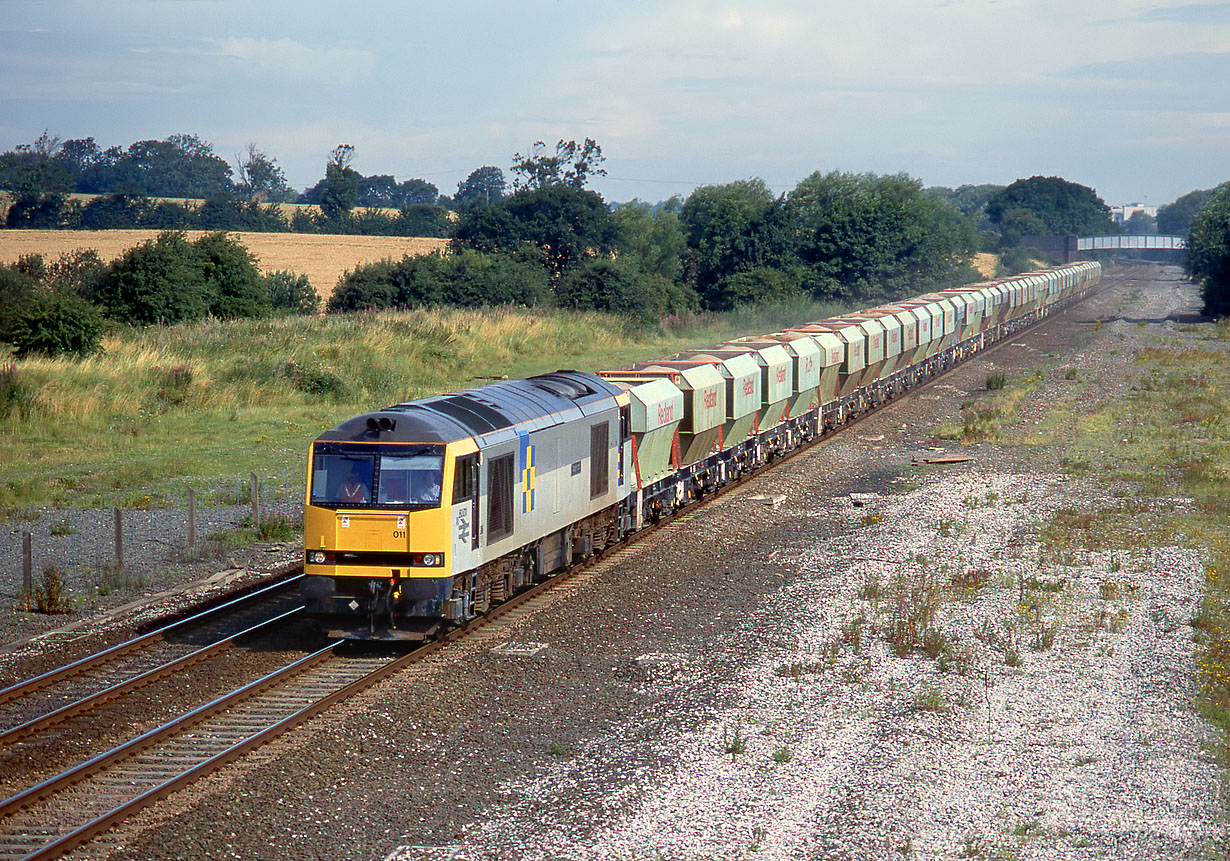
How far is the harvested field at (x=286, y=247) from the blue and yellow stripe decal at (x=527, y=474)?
57.3 m

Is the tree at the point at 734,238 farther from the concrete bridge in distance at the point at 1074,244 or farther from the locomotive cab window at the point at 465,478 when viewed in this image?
the concrete bridge in distance at the point at 1074,244

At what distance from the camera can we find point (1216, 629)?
648 inches

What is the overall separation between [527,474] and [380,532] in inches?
114

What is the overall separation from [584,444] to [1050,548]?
892 cm

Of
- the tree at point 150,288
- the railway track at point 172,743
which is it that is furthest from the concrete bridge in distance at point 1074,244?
the railway track at point 172,743

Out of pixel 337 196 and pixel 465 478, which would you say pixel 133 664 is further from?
pixel 337 196

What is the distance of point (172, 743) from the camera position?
12617 mm

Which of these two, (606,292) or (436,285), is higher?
(436,285)

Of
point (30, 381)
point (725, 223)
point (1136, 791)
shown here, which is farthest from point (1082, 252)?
point (1136, 791)

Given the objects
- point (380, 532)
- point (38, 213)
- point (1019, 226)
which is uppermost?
point (1019, 226)

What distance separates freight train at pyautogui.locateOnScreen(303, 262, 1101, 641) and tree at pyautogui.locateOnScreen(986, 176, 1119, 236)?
547ft

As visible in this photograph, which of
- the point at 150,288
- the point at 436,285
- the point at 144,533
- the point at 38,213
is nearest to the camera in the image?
the point at 144,533

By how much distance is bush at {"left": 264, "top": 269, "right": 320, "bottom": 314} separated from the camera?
56.9 m

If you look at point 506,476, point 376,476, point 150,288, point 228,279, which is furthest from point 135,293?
point 376,476
